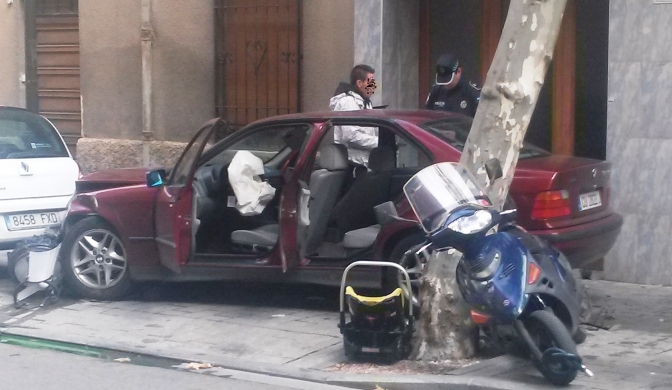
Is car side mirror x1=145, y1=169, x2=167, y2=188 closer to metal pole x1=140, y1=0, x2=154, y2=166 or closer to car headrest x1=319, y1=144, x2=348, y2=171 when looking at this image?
car headrest x1=319, y1=144, x2=348, y2=171

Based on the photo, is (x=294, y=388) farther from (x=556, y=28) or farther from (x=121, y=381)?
(x=556, y=28)

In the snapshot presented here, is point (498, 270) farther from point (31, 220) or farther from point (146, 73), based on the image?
point (146, 73)

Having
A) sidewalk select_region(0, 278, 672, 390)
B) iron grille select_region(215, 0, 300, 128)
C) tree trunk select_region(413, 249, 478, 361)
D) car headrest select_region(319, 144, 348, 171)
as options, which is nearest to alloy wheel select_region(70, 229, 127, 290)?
sidewalk select_region(0, 278, 672, 390)

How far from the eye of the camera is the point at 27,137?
34.3ft

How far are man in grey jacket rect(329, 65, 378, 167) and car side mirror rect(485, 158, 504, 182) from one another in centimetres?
231

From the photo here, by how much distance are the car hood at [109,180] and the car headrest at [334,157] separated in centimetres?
177

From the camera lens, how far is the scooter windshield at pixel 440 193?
6.27 metres

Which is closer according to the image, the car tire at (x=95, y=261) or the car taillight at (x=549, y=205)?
the car taillight at (x=549, y=205)

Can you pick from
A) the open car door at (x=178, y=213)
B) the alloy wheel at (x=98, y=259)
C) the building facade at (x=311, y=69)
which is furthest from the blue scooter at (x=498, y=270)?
the alloy wheel at (x=98, y=259)

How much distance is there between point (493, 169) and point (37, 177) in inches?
203

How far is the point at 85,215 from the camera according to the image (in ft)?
30.5

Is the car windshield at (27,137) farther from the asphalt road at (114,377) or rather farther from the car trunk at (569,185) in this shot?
the car trunk at (569,185)

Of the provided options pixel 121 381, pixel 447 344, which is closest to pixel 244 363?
pixel 121 381

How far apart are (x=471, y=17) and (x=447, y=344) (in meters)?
5.67
